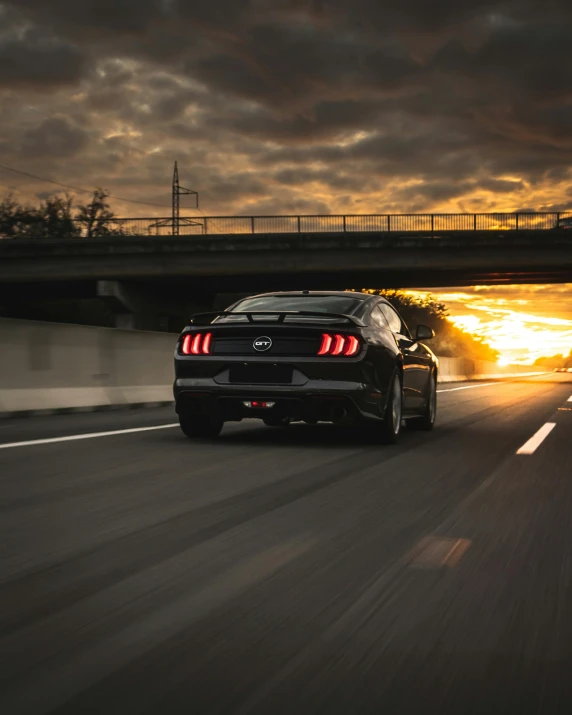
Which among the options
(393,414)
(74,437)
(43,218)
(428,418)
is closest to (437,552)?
(393,414)

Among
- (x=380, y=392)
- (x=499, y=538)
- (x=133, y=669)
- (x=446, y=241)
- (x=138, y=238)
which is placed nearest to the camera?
(x=133, y=669)

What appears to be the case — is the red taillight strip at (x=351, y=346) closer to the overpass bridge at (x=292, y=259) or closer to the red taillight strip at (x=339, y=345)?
the red taillight strip at (x=339, y=345)

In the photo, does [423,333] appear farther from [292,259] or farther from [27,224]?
[27,224]

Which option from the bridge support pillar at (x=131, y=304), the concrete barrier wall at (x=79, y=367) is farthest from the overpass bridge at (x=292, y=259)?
the concrete barrier wall at (x=79, y=367)

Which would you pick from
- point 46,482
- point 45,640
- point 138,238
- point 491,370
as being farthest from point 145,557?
point 491,370

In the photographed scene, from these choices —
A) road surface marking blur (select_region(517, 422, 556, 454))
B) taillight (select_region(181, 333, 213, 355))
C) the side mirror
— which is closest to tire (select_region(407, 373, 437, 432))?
the side mirror

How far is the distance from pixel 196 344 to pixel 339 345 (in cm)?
145

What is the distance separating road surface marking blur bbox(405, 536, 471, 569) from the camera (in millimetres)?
4488

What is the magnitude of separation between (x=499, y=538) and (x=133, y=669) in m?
2.73

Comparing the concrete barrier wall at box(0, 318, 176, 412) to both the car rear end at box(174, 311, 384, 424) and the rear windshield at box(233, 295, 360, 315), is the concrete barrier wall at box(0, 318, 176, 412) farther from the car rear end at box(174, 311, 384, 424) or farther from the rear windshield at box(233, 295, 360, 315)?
the car rear end at box(174, 311, 384, 424)

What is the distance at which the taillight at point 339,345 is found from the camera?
30.6ft

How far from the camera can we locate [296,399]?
9219mm

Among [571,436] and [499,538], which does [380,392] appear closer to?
[571,436]

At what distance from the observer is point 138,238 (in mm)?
57781
